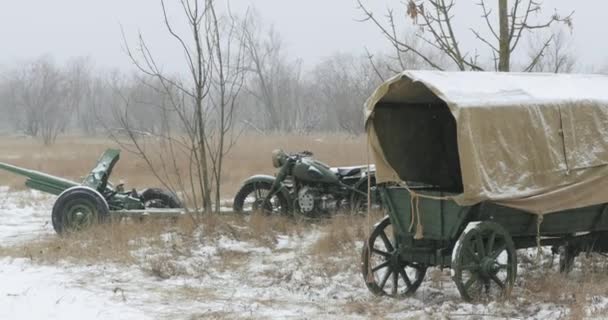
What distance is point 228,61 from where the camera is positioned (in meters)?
11.5

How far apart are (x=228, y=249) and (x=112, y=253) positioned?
1358 millimetres

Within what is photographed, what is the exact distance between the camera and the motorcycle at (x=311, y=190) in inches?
435

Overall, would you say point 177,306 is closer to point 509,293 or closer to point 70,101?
point 509,293

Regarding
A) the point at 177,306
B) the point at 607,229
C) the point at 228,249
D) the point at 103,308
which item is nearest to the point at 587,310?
the point at 607,229

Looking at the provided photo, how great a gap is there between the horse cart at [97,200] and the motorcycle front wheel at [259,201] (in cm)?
93

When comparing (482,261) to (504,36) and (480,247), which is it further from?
(504,36)

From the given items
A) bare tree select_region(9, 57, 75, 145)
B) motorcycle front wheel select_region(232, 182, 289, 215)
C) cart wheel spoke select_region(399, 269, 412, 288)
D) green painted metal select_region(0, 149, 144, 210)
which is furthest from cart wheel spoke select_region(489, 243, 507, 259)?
bare tree select_region(9, 57, 75, 145)

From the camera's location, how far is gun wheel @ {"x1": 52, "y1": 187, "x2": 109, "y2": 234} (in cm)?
1066

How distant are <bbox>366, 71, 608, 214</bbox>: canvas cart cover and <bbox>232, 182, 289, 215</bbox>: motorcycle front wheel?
12.3ft

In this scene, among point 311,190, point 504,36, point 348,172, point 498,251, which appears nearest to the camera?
point 498,251

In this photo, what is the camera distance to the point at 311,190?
437 inches

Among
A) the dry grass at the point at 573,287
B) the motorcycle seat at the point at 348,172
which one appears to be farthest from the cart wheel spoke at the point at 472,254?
the motorcycle seat at the point at 348,172

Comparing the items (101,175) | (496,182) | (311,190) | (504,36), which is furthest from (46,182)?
(496,182)

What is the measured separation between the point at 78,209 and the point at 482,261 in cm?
627
